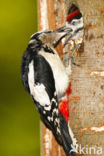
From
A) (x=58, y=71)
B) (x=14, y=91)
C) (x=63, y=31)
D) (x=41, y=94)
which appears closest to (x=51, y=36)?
(x=63, y=31)

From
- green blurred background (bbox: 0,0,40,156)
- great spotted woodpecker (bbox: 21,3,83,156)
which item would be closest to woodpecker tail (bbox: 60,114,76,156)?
great spotted woodpecker (bbox: 21,3,83,156)

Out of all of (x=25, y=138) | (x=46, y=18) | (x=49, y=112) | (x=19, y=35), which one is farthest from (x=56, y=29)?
(x=25, y=138)

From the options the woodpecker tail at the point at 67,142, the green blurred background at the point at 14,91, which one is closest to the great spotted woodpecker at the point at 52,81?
the woodpecker tail at the point at 67,142

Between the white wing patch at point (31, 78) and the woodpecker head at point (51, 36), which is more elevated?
the woodpecker head at point (51, 36)

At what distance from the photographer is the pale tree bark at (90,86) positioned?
2.15 m

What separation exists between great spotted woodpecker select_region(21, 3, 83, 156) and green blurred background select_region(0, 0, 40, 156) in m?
1.56

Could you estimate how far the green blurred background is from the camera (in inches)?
154

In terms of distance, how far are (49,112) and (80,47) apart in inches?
15.4

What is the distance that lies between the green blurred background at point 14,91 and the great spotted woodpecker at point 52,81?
156 cm

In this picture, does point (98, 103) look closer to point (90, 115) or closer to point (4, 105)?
point (90, 115)

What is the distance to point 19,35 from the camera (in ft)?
13.0

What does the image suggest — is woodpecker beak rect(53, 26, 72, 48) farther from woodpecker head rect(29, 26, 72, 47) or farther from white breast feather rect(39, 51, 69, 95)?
white breast feather rect(39, 51, 69, 95)

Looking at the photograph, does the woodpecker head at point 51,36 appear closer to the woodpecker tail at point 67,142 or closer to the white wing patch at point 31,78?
the white wing patch at point 31,78

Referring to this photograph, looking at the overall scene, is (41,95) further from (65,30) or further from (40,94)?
(65,30)
